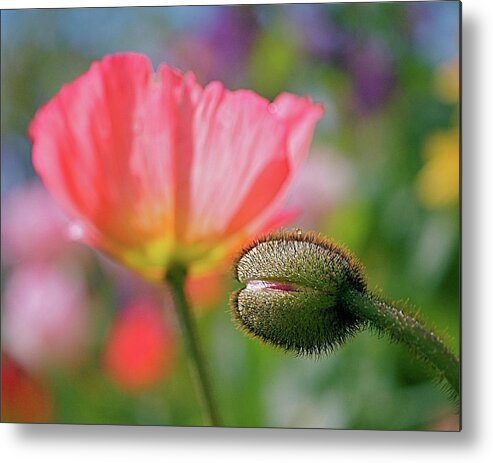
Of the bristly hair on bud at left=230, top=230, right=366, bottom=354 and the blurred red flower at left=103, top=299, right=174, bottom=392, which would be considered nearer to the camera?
the bristly hair on bud at left=230, top=230, right=366, bottom=354

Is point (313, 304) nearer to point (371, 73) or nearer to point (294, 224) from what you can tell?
point (294, 224)

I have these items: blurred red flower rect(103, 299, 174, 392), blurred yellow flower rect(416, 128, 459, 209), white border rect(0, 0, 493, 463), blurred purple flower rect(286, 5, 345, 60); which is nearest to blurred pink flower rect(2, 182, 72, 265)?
blurred red flower rect(103, 299, 174, 392)

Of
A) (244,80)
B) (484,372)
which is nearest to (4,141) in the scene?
(244,80)

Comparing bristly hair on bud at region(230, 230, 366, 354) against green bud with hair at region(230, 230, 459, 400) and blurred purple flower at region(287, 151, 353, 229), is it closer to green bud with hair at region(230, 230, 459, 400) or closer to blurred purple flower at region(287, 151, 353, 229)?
green bud with hair at region(230, 230, 459, 400)

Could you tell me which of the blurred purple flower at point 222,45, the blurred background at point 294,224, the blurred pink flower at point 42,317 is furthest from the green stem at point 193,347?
the blurred purple flower at point 222,45

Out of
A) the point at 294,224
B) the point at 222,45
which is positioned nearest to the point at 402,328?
the point at 294,224

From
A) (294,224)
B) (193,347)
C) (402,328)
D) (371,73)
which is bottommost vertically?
(402,328)

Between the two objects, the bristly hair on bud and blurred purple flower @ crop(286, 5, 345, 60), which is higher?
blurred purple flower @ crop(286, 5, 345, 60)

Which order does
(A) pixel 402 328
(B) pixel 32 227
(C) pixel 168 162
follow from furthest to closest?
(B) pixel 32 227 → (C) pixel 168 162 → (A) pixel 402 328
